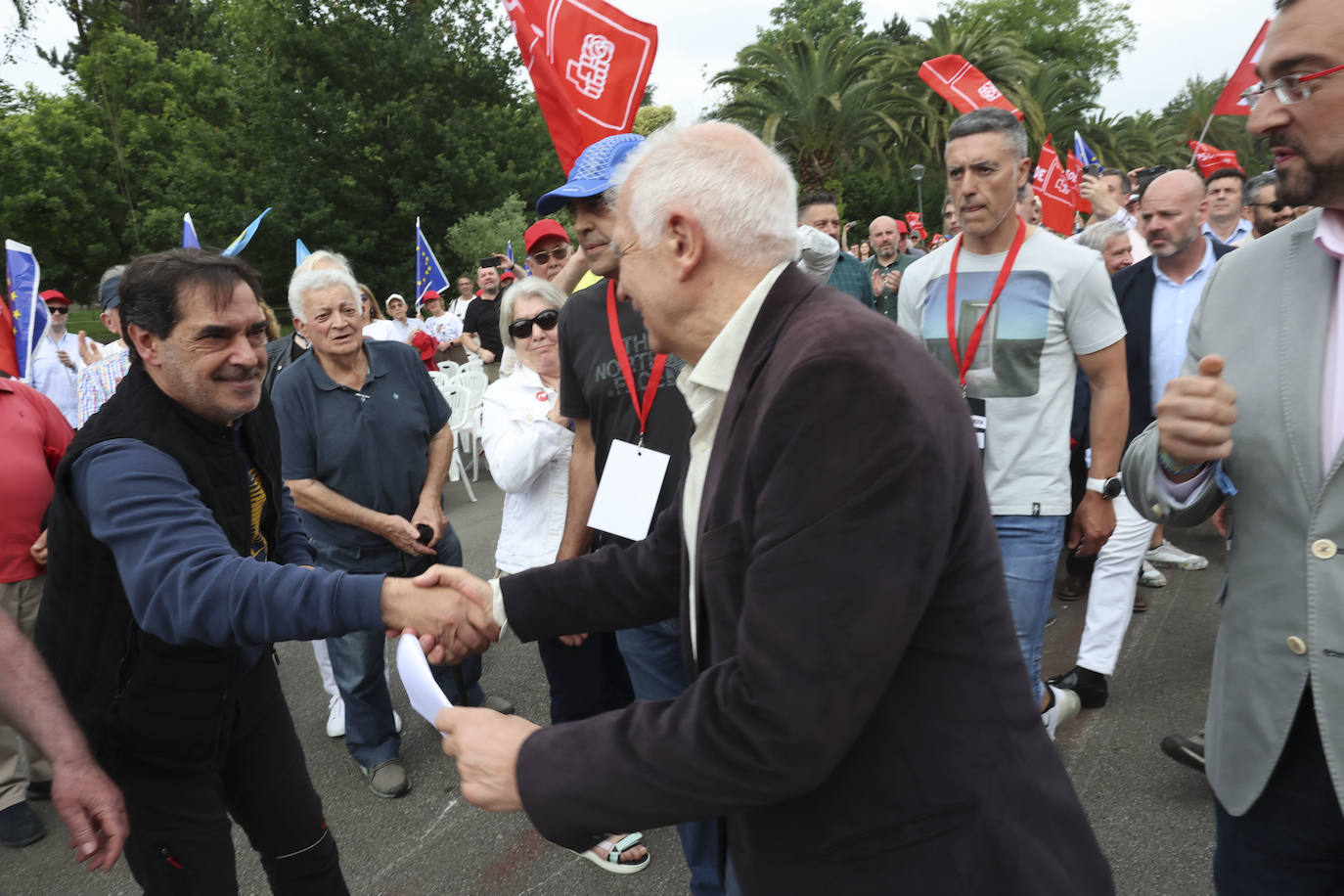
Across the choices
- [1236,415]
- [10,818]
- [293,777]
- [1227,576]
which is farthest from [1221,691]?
[10,818]

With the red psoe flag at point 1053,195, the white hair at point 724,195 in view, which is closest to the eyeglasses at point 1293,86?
the white hair at point 724,195

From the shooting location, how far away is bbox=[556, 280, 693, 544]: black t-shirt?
2.86 metres

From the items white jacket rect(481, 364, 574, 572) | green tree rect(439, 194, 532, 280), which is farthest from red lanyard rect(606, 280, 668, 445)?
green tree rect(439, 194, 532, 280)

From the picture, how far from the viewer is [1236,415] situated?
1571 millimetres

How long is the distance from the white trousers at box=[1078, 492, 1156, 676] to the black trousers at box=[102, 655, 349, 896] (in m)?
3.16

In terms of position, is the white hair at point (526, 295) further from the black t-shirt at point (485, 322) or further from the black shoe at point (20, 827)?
the black t-shirt at point (485, 322)

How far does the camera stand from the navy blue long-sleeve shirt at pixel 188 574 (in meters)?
1.91

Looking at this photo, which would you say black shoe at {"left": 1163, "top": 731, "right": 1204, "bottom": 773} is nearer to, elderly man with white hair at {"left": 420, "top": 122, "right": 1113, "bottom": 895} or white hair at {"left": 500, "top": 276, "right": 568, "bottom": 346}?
elderly man with white hair at {"left": 420, "top": 122, "right": 1113, "bottom": 895}

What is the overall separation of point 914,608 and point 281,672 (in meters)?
4.85

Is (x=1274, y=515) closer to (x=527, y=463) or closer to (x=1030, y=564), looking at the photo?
(x=1030, y=564)

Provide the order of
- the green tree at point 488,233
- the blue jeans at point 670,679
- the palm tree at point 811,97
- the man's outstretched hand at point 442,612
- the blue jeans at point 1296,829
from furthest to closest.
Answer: the palm tree at point 811,97 → the green tree at point 488,233 → the blue jeans at point 670,679 → the man's outstretched hand at point 442,612 → the blue jeans at point 1296,829

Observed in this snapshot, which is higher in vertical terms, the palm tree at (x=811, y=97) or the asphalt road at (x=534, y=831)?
the palm tree at (x=811, y=97)

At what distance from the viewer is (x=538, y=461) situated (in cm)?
361

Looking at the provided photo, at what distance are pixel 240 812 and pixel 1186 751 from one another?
3.19m
